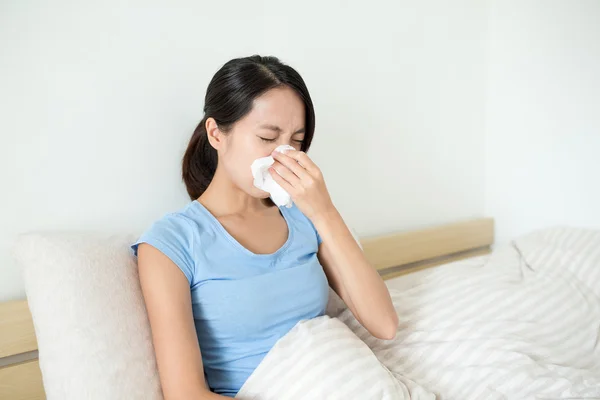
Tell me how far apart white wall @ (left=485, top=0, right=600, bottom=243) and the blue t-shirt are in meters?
1.18

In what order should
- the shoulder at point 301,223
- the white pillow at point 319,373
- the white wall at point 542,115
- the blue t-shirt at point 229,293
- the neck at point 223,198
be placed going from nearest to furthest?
the white pillow at point 319,373, the blue t-shirt at point 229,293, the neck at point 223,198, the shoulder at point 301,223, the white wall at point 542,115

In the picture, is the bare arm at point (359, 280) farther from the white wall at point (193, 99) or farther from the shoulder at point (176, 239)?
the white wall at point (193, 99)

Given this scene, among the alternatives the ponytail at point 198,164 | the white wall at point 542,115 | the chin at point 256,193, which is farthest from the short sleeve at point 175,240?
the white wall at point 542,115

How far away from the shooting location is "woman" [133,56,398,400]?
3.27 feet

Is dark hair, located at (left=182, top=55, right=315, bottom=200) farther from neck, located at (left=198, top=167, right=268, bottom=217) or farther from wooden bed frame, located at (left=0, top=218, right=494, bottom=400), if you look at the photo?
wooden bed frame, located at (left=0, top=218, right=494, bottom=400)

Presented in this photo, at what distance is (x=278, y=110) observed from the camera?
1118 millimetres

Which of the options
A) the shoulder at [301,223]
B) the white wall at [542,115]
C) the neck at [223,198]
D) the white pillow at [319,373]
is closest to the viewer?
the white pillow at [319,373]

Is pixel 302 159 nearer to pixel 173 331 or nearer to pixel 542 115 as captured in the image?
pixel 173 331

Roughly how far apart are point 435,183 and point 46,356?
1469mm

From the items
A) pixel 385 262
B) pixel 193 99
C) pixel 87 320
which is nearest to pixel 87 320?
pixel 87 320

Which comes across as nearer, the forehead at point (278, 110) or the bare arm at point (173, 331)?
the bare arm at point (173, 331)

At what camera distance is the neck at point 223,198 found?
1.21 metres

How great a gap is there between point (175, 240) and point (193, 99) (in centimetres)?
52

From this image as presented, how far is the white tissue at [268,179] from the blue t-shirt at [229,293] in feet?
0.41
